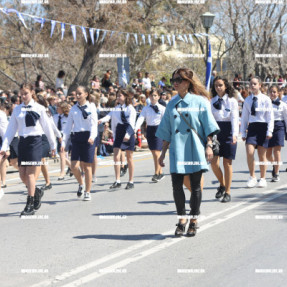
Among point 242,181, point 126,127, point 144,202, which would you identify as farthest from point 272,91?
point 144,202

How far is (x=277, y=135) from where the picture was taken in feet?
40.6

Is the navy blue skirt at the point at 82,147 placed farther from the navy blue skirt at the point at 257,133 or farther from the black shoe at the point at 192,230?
the black shoe at the point at 192,230

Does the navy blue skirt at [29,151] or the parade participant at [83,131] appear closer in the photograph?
the navy blue skirt at [29,151]

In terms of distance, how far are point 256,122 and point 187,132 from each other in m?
4.04

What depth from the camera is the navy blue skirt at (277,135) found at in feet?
40.5

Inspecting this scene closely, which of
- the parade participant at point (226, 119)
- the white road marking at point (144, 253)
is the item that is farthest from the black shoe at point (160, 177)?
the white road marking at point (144, 253)

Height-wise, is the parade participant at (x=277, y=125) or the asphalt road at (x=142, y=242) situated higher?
the parade participant at (x=277, y=125)

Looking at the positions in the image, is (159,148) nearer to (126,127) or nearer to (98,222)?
(126,127)

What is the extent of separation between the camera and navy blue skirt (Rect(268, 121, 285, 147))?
12336mm

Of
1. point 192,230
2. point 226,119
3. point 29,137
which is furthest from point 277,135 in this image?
point 192,230

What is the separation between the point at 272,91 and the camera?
12.5 metres

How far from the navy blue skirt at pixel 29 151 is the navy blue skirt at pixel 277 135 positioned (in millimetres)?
4911

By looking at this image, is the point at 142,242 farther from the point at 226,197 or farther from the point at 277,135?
the point at 277,135

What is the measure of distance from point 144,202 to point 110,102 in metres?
7.11
